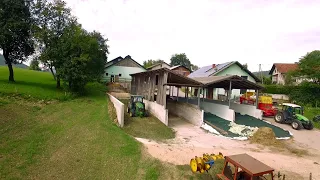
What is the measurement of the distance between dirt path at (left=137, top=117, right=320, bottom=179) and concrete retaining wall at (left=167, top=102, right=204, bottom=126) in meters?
2.50

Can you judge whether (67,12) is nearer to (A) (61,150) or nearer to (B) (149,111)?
(B) (149,111)

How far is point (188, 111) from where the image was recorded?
17.3m

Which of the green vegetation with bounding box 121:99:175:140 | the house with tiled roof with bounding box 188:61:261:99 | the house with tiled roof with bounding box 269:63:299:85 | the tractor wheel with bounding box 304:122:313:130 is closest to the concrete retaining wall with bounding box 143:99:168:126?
the green vegetation with bounding box 121:99:175:140

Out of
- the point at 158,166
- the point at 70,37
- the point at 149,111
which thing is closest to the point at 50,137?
the point at 158,166

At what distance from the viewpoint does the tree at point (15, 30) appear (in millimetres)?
17544

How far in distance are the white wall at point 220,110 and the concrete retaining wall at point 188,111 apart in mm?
3313

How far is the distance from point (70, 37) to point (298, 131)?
2239cm

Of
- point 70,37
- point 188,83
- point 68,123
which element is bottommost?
point 68,123

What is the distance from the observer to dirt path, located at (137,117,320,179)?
8.50m

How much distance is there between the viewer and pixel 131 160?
8180mm

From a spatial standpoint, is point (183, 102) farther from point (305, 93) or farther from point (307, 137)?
point (305, 93)

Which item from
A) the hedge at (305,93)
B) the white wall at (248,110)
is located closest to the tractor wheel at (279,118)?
the white wall at (248,110)

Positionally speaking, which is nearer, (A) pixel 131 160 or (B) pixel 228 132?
(A) pixel 131 160

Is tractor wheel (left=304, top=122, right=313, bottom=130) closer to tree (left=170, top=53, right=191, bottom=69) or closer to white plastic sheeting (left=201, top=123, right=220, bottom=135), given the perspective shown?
white plastic sheeting (left=201, top=123, right=220, bottom=135)
